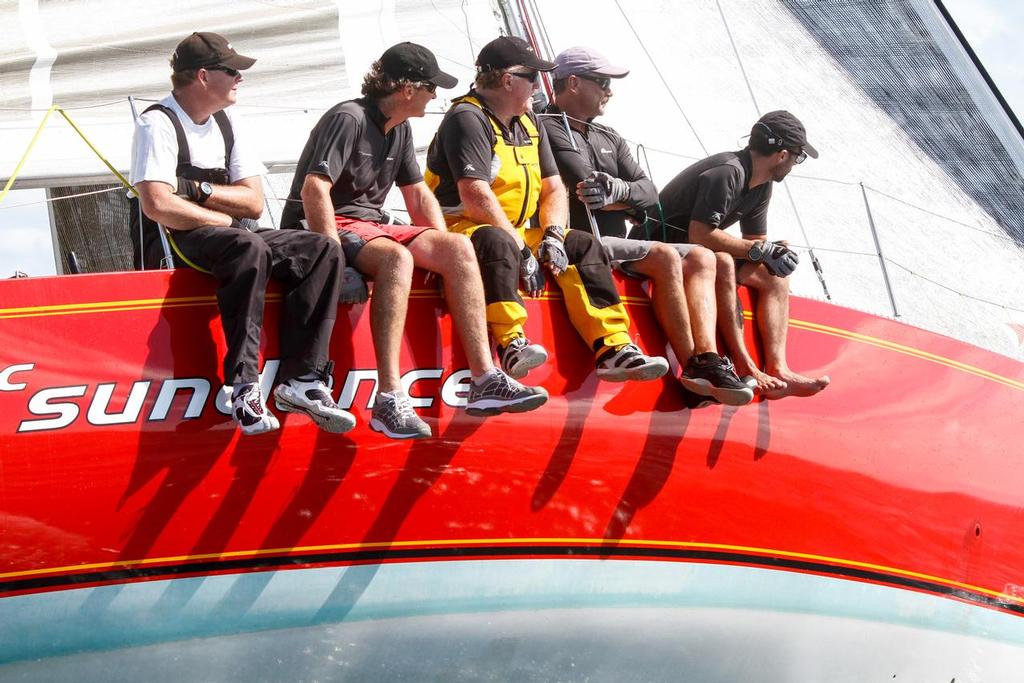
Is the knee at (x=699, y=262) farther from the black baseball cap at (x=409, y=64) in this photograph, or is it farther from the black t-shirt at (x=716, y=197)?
the black baseball cap at (x=409, y=64)

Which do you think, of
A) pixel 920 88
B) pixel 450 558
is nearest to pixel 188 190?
pixel 450 558

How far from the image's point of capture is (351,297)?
3535 millimetres

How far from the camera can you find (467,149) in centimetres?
390

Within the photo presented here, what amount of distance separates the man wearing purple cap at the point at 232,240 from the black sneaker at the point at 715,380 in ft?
3.88

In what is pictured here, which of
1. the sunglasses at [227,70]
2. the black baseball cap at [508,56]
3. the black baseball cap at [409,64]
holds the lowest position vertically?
the black baseball cap at [508,56]

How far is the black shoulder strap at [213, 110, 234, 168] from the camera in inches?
140

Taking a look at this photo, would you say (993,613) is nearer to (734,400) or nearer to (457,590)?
(734,400)

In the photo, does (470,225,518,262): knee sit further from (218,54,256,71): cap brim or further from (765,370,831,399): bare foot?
(765,370,831,399): bare foot

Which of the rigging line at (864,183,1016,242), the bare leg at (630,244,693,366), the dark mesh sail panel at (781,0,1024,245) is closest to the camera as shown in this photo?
the bare leg at (630,244,693,366)

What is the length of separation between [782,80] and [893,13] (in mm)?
622

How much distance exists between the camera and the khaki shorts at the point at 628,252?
4086mm

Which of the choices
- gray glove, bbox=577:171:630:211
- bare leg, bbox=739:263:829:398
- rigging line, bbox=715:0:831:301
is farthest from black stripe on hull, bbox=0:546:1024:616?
rigging line, bbox=715:0:831:301

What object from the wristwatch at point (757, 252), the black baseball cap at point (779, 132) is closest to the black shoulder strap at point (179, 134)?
the wristwatch at point (757, 252)

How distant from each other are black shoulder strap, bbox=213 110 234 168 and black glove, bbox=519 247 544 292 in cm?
89
